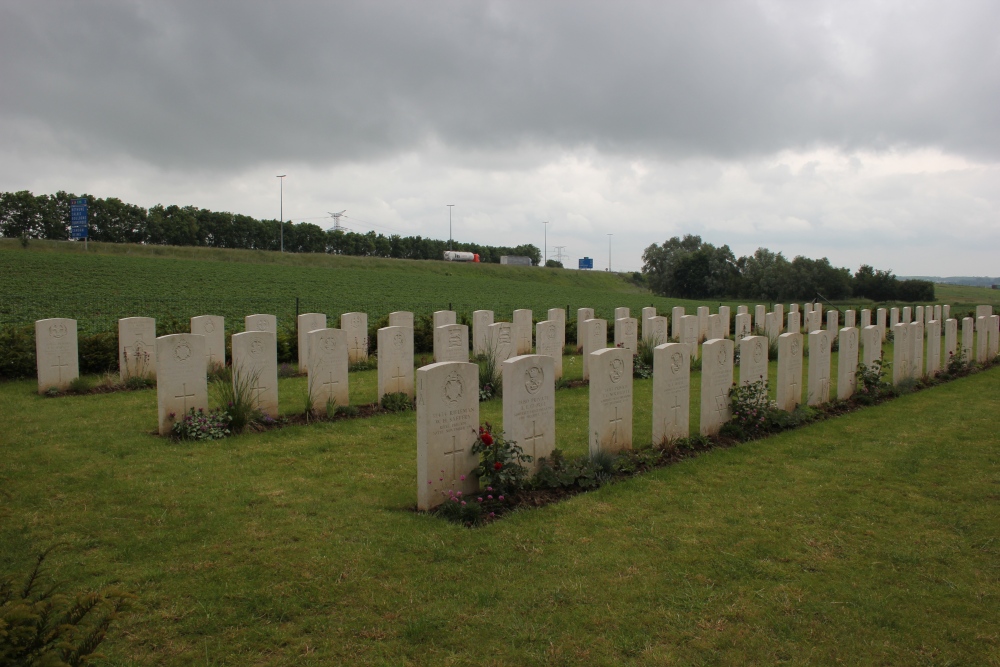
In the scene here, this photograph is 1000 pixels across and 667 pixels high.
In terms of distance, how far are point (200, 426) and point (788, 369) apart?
8.10m

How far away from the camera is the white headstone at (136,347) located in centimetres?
1131

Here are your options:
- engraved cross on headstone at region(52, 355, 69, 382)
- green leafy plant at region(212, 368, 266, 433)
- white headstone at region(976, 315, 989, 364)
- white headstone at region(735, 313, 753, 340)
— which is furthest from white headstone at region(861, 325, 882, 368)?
engraved cross on headstone at region(52, 355, 69, 382)

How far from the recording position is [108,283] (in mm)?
27531

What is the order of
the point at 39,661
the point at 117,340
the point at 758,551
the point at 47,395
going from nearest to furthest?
1. the point at 39,661
2. the point at 758,551
3. the point at 47,395
4. the point at 117,340

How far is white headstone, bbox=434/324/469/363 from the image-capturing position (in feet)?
35.4

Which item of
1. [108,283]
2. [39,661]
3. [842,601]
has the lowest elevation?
[842,601]

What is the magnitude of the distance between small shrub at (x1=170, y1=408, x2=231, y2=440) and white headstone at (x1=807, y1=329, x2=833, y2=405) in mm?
8451

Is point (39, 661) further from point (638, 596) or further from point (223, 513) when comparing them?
point (223, 513)

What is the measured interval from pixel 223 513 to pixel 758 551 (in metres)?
4.33

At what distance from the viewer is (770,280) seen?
4144cm

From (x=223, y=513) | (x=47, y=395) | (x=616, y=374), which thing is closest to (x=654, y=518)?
(x=616, y=374)

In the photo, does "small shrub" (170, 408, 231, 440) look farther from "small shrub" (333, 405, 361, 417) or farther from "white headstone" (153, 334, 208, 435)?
"small shrub" (333, 405, 361, 417)

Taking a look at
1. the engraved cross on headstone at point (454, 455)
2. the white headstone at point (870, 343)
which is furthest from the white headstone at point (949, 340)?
the engraved cross on headstone at point (454, 455)

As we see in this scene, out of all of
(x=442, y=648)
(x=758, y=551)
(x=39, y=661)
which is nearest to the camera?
(x=39, y=661)
